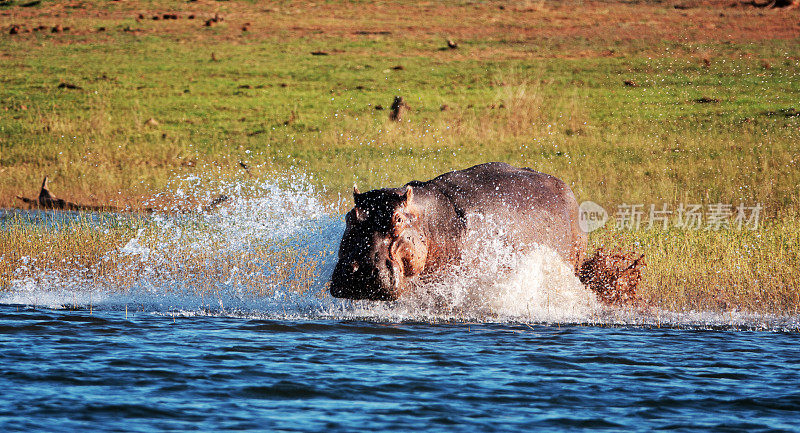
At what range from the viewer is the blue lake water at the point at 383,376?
6645 mm

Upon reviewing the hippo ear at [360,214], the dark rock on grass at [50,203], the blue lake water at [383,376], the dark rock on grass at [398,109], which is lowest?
the blue lake water at [383,376]

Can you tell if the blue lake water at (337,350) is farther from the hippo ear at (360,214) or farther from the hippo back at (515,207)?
the hippo ear at (360,214)

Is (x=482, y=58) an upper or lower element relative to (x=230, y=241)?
upper

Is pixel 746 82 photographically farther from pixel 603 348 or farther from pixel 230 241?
pixel 603 348

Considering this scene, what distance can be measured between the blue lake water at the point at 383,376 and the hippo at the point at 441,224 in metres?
0.61

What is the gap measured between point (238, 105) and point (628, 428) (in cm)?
2156

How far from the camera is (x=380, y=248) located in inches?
330

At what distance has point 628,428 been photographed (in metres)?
6.49

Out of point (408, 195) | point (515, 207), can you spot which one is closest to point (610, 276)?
point (515, 207)

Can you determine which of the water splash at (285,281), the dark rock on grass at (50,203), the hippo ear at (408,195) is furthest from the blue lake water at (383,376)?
the dark rock on grass at (50,203)

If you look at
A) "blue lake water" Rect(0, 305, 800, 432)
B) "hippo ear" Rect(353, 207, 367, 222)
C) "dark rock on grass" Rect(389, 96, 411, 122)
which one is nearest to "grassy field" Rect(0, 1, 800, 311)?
"dark rock on grass" Rect(389, 96, 411, 122)

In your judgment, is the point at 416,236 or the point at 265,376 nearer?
the point at 265,376

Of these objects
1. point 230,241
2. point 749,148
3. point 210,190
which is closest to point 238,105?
point 210,190

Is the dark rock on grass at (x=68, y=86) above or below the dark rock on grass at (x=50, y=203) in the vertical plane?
above
